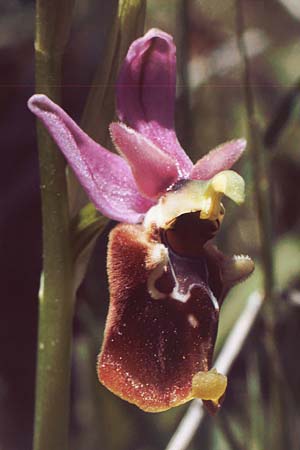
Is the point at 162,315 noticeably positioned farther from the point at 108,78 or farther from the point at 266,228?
the point at 266,228

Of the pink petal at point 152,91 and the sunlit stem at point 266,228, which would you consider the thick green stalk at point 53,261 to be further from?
the sunlit stem at point 266,228

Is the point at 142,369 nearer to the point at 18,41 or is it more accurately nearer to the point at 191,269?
the point at 191,269

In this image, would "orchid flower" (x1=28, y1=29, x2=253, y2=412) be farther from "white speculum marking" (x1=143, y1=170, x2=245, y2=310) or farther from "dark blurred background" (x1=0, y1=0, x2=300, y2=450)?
"dark blurred background" (x1=0, y1=0, x2=300, y2=450)

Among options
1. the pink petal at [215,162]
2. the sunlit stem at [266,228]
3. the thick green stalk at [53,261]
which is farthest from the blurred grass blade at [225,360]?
the pink petal at [215,162]

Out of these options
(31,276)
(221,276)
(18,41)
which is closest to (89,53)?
(18,41)

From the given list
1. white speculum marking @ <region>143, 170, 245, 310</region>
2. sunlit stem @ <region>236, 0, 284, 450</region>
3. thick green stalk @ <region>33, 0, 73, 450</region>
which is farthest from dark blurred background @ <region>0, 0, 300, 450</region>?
white speculum marking @ <region>143, 170, 245, 310</region>

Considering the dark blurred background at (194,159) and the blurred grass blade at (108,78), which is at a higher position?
the blurred grass blade at (108,78)
